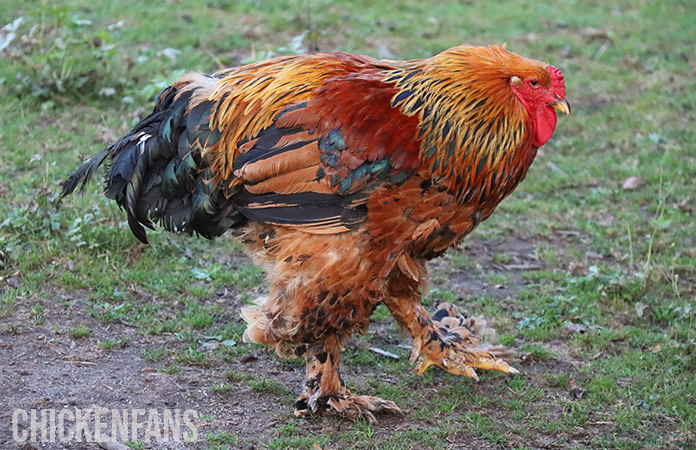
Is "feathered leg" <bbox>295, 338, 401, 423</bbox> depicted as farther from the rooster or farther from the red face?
the red face

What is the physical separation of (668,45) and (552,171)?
474 centimetres

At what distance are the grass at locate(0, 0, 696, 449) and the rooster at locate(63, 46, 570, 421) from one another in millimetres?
748

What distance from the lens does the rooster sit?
4277 millimetres

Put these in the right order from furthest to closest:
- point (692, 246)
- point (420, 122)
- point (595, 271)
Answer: point (692, 246), point (595, 271), point (420, 122)

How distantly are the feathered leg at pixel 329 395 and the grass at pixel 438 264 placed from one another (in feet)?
0.31

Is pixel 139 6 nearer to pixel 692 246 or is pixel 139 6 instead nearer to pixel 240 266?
pixel 240 266

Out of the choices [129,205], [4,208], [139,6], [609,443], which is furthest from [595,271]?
[139,6]

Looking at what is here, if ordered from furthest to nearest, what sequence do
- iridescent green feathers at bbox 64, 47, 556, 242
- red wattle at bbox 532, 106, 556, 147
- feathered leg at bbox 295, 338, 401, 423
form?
feathered leg at bbox 295, 338, 401, 423 < red wattle at bbox 532, 106, 556, 147 < iridescent green feathers at bbox 64, 47, 556, 242

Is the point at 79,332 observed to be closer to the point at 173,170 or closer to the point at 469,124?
the point at 173,170

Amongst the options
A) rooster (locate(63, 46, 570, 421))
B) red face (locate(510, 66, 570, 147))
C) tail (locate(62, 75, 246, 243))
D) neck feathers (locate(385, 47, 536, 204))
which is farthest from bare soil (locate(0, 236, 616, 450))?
red face (locate(510, 66, 570, 147))

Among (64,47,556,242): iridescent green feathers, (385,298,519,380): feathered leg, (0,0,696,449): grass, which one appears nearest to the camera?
(64,47,556,242): iridescent green feathers

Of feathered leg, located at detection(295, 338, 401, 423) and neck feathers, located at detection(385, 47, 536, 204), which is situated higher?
neck feathers, located at detection(385, 47, 536, 204)

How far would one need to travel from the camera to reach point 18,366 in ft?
15.9

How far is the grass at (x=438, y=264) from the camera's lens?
4.88 m
